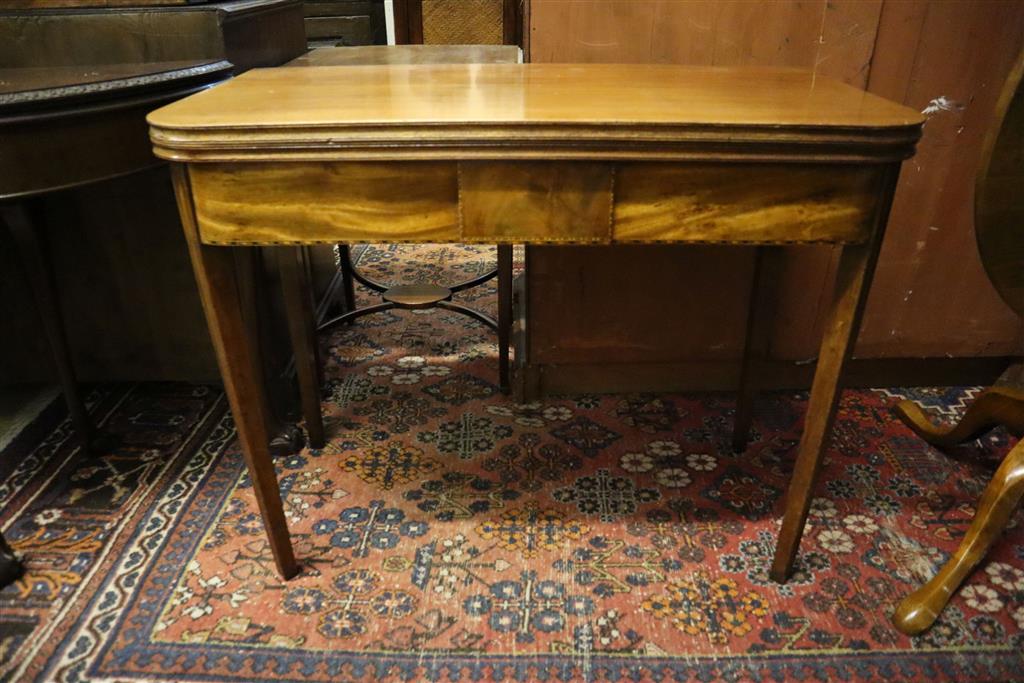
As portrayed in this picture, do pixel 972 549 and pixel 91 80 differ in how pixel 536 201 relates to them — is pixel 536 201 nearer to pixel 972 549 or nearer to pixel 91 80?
pixel 91 80

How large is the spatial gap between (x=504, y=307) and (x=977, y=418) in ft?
4.10

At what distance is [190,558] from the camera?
5.03 feet

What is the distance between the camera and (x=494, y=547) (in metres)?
1.55

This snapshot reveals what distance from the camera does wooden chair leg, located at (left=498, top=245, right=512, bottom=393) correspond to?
6.49ft

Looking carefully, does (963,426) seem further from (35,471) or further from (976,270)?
(35,471)

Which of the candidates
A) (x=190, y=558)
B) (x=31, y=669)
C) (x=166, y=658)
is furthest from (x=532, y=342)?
(x=31, y=669)

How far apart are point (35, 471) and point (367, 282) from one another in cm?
126

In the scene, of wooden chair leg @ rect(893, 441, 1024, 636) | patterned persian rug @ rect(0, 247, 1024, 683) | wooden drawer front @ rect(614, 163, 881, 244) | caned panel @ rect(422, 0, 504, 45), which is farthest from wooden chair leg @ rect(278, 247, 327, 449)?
caned panel @ rect(422, 0, 504, 45)

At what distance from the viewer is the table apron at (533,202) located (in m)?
1.06

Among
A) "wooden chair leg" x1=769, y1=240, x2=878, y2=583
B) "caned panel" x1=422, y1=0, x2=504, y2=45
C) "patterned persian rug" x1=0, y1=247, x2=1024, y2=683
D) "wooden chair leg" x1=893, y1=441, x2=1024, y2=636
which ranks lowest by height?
"patterned persian rug" x1=0, y1=247, x2=1024, y2=683

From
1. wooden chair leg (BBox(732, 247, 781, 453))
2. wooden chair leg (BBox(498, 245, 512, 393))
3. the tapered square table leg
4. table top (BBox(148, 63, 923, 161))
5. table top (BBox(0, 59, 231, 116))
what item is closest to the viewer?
table top (BBox(148, 63, 923, 161))

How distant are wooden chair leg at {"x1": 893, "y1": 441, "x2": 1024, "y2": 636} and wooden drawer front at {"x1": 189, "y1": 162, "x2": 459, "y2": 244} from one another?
1.13m

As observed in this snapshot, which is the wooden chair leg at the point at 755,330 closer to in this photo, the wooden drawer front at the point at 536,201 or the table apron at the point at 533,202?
the table apron at the point at 533,202

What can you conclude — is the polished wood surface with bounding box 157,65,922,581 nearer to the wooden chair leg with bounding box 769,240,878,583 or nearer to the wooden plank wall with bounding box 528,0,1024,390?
the wooden chair leg with bounding box 769,240,878,583
